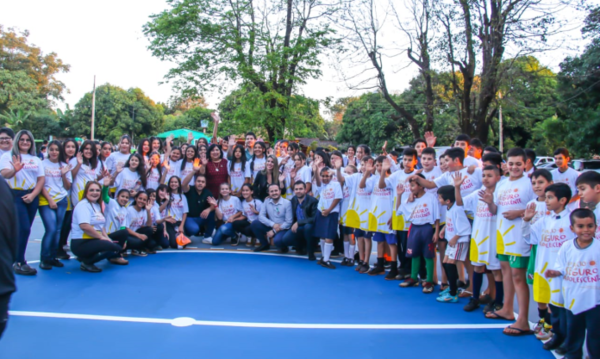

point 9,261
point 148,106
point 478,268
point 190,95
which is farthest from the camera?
point 148,106

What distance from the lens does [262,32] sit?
47.5 feet

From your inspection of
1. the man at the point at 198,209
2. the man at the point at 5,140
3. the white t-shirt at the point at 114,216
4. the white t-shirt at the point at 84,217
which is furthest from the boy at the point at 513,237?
the man at the point at 5,140

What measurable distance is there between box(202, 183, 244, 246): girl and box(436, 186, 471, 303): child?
157 inches

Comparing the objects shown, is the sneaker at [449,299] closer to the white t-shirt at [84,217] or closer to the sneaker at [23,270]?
the white t-shirt at [84,217]

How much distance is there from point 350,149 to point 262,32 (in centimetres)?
774

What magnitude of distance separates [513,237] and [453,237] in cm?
82

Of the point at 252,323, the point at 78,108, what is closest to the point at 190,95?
the point at 252,323

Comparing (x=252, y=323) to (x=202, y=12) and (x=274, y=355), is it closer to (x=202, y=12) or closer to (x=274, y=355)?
(x=274, y=355)

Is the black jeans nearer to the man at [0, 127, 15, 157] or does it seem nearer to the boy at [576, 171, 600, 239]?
the man at [0, 127, 15, 157]

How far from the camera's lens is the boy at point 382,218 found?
20.4 feet

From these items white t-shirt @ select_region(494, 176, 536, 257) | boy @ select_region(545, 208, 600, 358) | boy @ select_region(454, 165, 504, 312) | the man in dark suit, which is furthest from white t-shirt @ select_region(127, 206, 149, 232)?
boy @ select_region(545, 208, 600, 358)

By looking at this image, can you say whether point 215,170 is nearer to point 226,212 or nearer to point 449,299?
point 226,212

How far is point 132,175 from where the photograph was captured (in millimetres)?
7480

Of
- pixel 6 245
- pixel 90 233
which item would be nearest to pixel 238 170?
pixel 90 233
